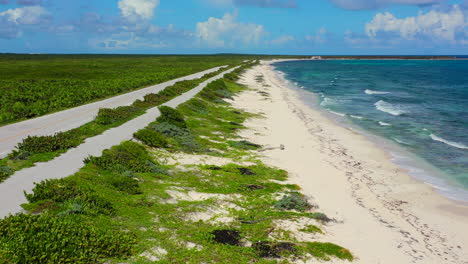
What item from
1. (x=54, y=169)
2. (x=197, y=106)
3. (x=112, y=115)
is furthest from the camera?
(x=197, y=106)

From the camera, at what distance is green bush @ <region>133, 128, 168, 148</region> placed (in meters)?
21.2

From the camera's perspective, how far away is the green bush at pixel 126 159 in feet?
52.2

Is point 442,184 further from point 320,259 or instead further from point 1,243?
point 1,243

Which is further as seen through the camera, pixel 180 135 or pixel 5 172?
pixel 180 135

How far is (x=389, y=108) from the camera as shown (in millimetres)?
48625

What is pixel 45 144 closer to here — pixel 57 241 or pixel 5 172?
pixel 5 172

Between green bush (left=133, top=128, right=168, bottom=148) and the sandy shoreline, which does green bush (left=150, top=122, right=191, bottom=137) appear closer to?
green bush (left=133, top=128, right=168, bottom=148)

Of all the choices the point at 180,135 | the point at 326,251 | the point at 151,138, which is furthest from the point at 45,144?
the point at 326,251

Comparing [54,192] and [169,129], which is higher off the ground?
[54,192]

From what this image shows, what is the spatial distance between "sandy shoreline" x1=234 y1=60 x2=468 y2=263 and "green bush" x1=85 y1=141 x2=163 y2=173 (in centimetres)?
809

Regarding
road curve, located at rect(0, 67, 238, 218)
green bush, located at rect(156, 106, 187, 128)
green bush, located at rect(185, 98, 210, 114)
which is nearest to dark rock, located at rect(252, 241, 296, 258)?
road curve, located at rect(0, 67, 238, 218)

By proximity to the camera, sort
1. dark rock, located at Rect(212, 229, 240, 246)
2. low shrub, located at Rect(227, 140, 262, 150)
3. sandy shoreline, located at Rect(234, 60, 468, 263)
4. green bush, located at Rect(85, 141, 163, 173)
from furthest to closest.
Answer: low shrub, located at Rect(227, 140, 262, 150)
green bush, located at Rect(85, 141, 163, 173)
sandy shoreline, located at Rect(234, 60, 468, 263)
dark rock, located at Rect(212, 229, 240, 246)

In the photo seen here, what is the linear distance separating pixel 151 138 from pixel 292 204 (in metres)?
10.6

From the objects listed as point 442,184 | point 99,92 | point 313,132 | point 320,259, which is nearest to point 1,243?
point 320,259
